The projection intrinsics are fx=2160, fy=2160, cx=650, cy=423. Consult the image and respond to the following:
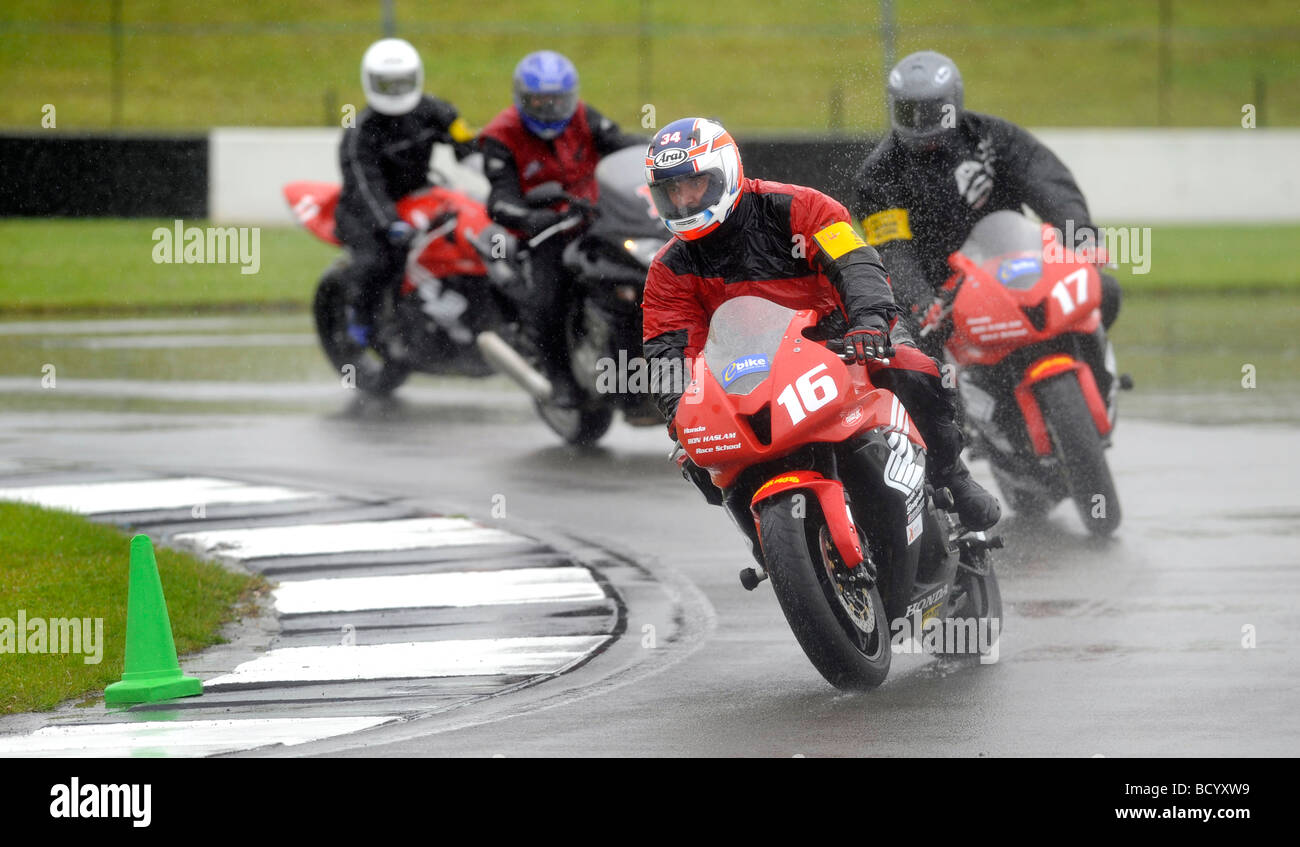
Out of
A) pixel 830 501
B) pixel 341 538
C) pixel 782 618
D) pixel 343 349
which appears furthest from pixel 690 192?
pixel 343 349

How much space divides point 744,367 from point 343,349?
9.18 meters

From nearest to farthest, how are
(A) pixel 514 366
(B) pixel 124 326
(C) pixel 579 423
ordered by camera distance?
(A) pixel 514 366 → (C) pixel 579 423 → (B) pixel 124 326

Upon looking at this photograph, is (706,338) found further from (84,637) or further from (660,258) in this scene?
(84,637)

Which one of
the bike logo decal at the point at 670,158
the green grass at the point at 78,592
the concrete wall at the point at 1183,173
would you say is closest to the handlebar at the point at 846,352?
the bike logo decal at the point at 670,158

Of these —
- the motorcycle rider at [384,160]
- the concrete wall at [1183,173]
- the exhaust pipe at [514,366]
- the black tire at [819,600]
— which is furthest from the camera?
the concrete wall at [1183,173]

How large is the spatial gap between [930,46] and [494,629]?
24591 millimetres

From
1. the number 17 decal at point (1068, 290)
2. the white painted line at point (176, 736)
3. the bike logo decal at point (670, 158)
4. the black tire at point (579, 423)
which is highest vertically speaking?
the bike logo decal at point (670, 158)

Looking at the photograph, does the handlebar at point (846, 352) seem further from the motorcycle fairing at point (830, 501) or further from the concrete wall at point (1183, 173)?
the concrete wall at point (1183, 173)

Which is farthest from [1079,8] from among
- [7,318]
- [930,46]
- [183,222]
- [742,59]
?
[7,318]

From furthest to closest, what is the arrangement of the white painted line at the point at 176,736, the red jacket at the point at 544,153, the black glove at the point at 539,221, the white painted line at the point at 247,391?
the white painted line at the point at 247,391 < the red jacket at the point at 544,153 < the black glove at the point at 539,221 < the white painted line at the point at 176,736

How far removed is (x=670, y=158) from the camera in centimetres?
684

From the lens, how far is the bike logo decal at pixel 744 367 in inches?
259

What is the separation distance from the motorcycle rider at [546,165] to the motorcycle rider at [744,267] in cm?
549

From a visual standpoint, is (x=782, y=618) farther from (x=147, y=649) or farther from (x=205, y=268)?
(x=205, y=268)
